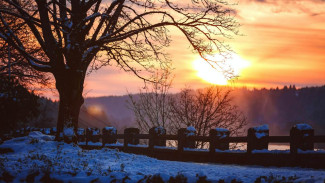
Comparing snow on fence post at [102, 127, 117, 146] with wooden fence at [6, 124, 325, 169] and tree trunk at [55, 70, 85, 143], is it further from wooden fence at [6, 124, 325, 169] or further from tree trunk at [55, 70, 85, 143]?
tree trunk at [55, 70, 85, 143]

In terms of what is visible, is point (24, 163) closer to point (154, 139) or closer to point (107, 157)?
point (107, 157)

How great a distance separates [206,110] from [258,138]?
14.1m

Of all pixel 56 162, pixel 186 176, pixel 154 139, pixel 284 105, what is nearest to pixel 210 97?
pixel 154 139

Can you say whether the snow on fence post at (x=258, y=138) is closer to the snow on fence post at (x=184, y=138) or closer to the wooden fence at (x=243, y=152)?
the wooden fence at (x=243, y=152)

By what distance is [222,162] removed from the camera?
43.1 ft

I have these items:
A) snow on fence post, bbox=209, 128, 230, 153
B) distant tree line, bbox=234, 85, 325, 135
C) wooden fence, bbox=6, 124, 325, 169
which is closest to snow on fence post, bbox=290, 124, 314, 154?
wooden fence, bbox=6, 124, 325, 169

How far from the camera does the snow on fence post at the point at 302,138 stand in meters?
11.0

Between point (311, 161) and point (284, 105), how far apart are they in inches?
7196

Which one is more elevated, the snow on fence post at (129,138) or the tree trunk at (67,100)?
the tree trunk at (67,100)

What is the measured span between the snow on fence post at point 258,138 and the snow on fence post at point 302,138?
41.4 inches

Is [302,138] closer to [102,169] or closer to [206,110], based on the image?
[102,169]

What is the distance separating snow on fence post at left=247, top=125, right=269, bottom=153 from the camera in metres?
12.1

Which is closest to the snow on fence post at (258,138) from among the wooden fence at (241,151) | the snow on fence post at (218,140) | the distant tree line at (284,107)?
the wooden fence at (241,151)

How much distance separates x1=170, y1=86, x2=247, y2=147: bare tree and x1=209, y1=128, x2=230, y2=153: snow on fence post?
11.9 meters
